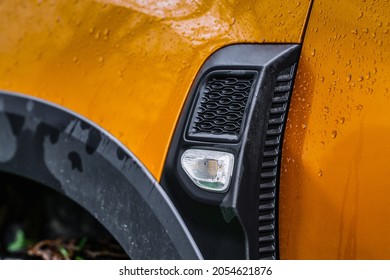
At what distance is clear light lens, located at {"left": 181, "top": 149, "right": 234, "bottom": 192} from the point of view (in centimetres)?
130

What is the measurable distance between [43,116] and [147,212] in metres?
0.44

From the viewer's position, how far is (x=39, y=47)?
153 cm

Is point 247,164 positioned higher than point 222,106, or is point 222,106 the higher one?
point 222,106

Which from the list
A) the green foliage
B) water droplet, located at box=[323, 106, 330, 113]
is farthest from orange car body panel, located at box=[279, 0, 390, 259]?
the green foliage

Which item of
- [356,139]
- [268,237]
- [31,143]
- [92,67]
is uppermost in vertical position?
[92,67]

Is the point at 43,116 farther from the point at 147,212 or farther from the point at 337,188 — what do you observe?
the point at 337,188

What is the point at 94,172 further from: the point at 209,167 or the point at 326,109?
the point at 326,109

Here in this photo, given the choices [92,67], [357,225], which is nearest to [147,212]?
[92,67]

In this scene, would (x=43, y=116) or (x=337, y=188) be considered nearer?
(x=337, y=188)

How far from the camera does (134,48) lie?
1403 mm

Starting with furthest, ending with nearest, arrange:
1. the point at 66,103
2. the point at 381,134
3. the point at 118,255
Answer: the point at 118,255 < the point at 66,103 < the point at 381,134

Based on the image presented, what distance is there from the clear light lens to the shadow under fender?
102 millimetres

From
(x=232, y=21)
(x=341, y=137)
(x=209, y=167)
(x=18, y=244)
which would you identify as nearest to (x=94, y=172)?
(x=209, y=167)

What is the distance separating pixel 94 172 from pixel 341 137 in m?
0.69
